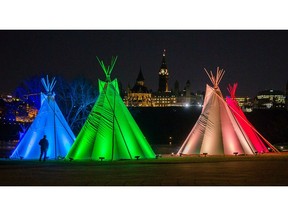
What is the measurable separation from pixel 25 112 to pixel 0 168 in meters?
29.7

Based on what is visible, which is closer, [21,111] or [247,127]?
[247,127]

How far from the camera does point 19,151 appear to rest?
31297 mm

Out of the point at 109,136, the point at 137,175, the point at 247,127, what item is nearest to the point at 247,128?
the point at 247,127

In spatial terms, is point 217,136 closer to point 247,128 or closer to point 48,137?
point 247,128

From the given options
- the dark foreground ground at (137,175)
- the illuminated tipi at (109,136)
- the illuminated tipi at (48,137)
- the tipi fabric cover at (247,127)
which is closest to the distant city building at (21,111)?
the illuminated tipi at (48,137)

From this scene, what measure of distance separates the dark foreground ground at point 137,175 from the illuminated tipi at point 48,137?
21.6 feet

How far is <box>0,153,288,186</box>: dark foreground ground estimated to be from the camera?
17.0m

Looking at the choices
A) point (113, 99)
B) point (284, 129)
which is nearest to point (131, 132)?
point (113, 99)

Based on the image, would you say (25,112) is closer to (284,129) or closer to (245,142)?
(245,142)

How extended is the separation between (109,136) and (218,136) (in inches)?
318

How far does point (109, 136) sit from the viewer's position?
27375 mm

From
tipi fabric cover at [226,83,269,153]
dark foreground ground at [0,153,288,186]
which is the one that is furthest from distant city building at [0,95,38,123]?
dark foreground ground at [0,153,288,186]

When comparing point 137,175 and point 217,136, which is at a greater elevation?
point 217,136

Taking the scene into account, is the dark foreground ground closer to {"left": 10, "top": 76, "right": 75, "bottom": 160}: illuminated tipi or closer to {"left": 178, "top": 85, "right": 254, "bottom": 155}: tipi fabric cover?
{"left": 10, "top": 76, "right": 75, "bottom": 160}: illuminated tipi
